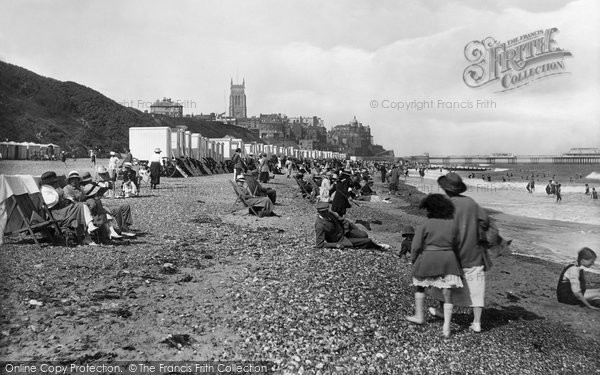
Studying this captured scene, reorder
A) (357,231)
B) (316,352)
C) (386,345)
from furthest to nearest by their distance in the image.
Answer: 1. (357,231)
2. (386,345)
3. (316,352)

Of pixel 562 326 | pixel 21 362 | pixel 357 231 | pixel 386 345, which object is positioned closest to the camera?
pixel 21 362

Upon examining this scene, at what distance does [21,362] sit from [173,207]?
9.59 metres

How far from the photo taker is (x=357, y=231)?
30.9 feet

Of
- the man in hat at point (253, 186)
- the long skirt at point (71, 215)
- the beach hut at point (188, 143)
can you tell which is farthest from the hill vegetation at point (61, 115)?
the long skirt at point (71, 215)

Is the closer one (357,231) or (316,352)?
(316,352)

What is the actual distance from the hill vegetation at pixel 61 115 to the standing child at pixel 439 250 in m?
53.5

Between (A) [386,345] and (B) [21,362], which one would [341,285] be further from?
(B) [21,362]

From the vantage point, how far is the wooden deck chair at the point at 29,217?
7.24 m

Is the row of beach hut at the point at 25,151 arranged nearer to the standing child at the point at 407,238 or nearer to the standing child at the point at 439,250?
the standing child at the point at 407,238

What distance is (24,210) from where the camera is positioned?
744 centimetres

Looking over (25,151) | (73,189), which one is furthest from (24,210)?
(25,151)

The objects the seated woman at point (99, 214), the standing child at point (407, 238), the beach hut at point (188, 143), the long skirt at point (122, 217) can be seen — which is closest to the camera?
the standing child at point (407, 238)

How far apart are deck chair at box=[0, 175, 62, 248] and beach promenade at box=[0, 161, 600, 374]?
0.97ft

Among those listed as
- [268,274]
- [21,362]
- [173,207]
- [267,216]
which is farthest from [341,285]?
[173,207]
